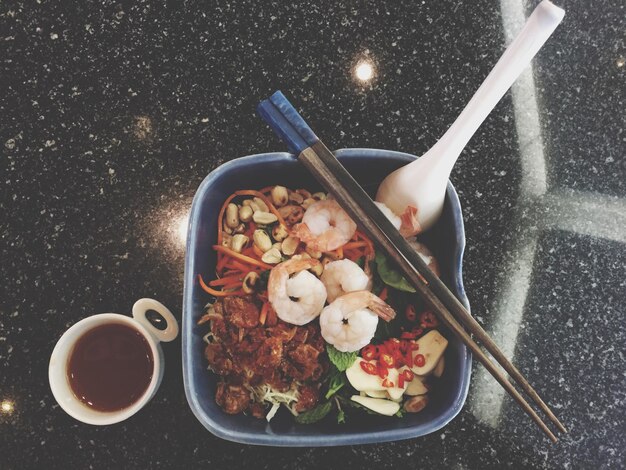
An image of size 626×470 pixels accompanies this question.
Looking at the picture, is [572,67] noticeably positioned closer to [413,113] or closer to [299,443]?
[413,113]

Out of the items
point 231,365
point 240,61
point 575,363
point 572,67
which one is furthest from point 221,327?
point 572,67

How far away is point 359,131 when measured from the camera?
1.15 meters

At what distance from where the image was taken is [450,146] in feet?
2.88

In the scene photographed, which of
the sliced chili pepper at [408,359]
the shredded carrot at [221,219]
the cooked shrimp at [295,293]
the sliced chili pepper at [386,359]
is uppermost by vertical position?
the shredded carrot at [221,219]

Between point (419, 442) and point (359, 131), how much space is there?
650 mm

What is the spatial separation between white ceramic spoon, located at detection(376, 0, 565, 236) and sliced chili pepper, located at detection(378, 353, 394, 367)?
0.71ft

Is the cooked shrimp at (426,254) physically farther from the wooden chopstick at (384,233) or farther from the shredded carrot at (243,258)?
the shredded carrot at (243,258)

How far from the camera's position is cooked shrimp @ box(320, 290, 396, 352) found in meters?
0.87

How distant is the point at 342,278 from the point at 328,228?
94mm

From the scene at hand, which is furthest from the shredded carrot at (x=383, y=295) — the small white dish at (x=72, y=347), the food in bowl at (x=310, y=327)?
the small white dish at (x=72, y=347)

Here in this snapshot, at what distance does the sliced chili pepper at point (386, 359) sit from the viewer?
0.95 metres

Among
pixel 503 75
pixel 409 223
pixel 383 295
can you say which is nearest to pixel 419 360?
pixel 383 295

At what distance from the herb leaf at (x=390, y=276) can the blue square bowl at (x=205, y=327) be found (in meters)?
0.08

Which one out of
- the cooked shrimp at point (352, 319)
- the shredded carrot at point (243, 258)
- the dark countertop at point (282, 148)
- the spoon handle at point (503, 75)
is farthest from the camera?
the dark countertop at point (282, 148)
